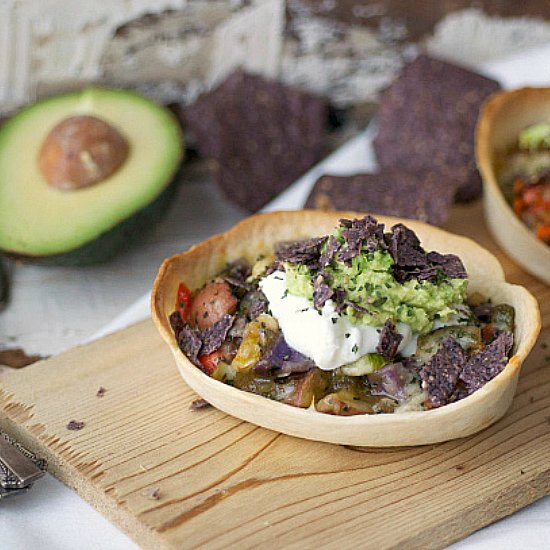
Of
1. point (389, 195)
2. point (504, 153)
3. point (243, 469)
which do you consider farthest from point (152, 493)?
point (504, 153)

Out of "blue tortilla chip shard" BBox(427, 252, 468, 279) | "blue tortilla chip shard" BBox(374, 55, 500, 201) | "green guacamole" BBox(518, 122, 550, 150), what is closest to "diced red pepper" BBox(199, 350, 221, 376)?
"blue tortilla chip shard" BBox(427, 252, 468, 279)

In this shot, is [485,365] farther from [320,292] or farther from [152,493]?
[152,493]

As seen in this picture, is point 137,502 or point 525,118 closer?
point 137,502

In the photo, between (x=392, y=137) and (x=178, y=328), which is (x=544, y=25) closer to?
(x=392, y=137)

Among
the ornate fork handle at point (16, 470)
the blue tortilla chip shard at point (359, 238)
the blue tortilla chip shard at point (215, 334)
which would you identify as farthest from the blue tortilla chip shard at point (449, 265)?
the ornate fork handle at point (16, 470)

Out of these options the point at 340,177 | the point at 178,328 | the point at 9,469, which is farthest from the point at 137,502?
the point at 340,177
